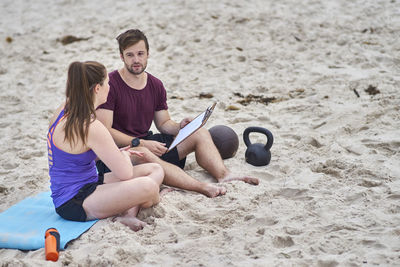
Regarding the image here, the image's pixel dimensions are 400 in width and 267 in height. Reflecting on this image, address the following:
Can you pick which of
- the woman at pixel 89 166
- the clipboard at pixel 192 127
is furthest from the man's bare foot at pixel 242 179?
the woman at pixel 89 166

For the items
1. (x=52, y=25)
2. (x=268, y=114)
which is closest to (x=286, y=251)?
(x=268, y=114)

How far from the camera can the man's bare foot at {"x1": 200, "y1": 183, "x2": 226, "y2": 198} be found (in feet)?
11.1

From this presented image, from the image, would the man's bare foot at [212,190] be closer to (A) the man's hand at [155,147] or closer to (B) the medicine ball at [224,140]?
(A) the man's hand at [155,147]

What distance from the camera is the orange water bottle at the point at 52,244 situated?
8.56 ft

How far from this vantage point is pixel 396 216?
274 cm

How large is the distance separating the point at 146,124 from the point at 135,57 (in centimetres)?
58

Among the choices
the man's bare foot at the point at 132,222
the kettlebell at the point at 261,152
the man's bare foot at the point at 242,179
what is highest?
the kettlebell at the point at 261,152

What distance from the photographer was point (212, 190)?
133 inches

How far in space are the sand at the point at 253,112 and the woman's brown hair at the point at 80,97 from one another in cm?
67

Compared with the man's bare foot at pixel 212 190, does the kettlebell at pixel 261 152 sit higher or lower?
higher

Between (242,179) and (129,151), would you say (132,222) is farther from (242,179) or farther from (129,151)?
(242,179)

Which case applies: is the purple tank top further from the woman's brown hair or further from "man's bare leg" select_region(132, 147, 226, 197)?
"man's bare leg" select_region(132, 147, 226, 197)

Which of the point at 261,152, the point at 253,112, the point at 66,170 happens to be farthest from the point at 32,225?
the point at 253,112

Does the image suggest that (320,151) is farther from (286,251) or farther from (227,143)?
(286,251)
